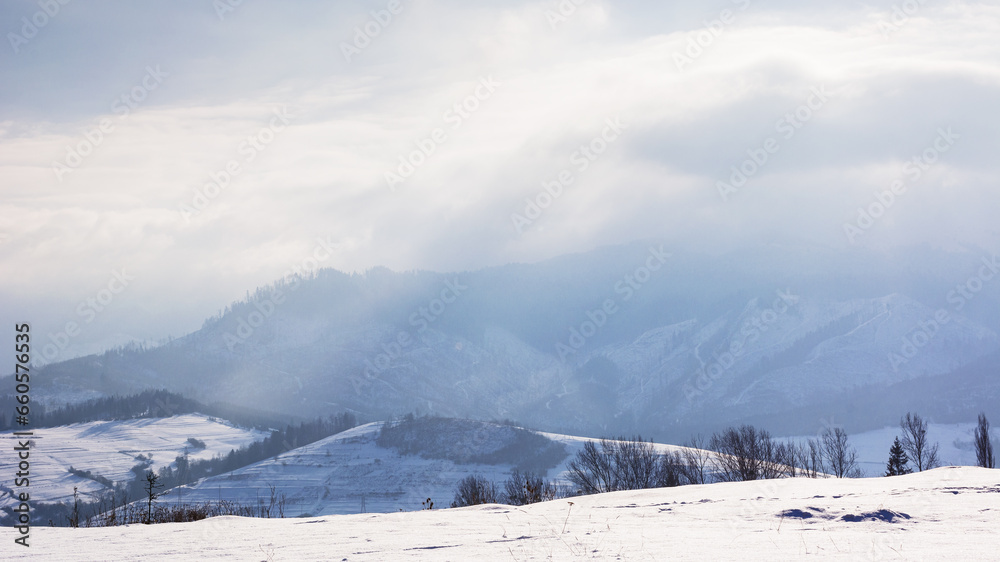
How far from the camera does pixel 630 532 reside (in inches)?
645

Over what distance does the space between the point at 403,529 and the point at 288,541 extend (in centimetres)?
260

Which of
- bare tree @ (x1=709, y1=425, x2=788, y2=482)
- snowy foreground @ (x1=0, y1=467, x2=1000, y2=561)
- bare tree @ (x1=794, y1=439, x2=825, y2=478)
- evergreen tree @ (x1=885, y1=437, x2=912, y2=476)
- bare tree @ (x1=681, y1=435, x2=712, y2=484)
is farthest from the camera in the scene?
evergreen tree @ (x1=885, y1=437, x2=912, y2=476)

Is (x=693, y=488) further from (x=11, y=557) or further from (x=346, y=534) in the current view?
(x=11, y=557)

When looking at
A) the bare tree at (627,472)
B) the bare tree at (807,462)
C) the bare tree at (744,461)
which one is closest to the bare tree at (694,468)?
the bare tree at (627,472)

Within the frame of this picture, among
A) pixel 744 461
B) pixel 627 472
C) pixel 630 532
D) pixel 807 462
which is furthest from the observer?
pixel 807 462

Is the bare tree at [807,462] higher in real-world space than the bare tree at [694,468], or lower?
lower

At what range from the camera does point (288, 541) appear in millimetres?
16281

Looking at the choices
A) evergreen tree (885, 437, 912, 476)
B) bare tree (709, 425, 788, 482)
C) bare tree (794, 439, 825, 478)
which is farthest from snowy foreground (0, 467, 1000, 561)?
evergreen tree (885, 437, 912, 476)

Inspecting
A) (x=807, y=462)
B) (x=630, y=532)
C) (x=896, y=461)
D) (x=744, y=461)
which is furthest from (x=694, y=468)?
(x=630, y=532)

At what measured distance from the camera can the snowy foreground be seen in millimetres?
14242

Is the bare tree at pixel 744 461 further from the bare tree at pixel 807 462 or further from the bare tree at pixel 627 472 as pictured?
the bare tree at pixel 627 472

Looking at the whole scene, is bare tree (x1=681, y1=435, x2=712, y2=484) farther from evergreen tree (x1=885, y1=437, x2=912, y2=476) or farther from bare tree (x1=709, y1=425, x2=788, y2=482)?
evergreen tree (x1=885, y1=437, x2=912, y2=476)

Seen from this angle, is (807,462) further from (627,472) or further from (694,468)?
(627,472)

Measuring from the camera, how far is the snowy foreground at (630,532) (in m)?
14.2
